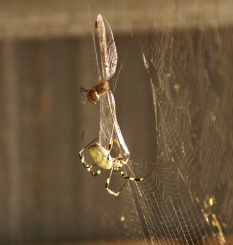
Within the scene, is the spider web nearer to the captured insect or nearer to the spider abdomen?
the spider abdomen

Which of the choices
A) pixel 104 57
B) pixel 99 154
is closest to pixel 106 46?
pixel 104 57

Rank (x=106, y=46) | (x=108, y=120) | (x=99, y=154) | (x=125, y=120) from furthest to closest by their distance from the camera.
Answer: (x=125, y=120) → (x=99, y=154) → (x=108, y=120) → (x=106, y=46)

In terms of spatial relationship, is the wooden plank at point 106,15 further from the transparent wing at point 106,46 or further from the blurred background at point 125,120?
the transparent wing at point 106,46

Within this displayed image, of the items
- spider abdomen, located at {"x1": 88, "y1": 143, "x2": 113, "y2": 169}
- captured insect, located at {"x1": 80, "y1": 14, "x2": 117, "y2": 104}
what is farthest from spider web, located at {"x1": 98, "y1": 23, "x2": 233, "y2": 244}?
captured insect, located at {"x1": 80, "y1": 14, "x2": 117, "y2": 104}

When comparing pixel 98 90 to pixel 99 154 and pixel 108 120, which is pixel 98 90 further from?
pixel 99 154

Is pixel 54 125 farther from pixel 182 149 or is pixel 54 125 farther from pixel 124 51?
pixel 182 149

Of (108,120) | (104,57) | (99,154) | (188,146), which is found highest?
(104,57)

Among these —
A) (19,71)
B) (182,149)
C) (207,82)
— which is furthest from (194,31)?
(19,71)
